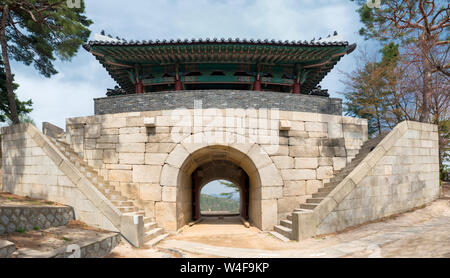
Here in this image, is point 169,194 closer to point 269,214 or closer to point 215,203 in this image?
point 269,214

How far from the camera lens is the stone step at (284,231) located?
6412 mm

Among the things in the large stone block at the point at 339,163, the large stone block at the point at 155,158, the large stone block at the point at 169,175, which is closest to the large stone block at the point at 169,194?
the large stone block at the point at 169,175

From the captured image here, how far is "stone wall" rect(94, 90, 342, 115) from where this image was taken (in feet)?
27.0

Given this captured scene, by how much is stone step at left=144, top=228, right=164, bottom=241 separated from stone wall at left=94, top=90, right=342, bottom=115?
143 inches

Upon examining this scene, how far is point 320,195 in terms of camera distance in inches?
293

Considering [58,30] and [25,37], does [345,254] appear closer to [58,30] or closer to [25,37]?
[58,30]

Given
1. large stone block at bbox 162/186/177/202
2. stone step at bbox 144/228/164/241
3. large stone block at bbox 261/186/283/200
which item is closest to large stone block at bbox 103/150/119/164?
large stone block at bbox 162/186/177/202

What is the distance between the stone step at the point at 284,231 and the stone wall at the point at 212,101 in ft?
12.3

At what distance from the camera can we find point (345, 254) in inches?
188

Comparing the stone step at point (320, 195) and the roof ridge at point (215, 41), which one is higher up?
the roof ridge at point (215, 41)

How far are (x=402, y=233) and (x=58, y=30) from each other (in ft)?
40.1

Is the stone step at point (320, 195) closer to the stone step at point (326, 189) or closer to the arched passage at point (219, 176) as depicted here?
the stone step at point (326, 189)

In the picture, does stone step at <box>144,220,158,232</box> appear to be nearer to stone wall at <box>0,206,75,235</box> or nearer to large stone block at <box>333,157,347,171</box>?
stone wall at <box>0,206,75,235</box>
